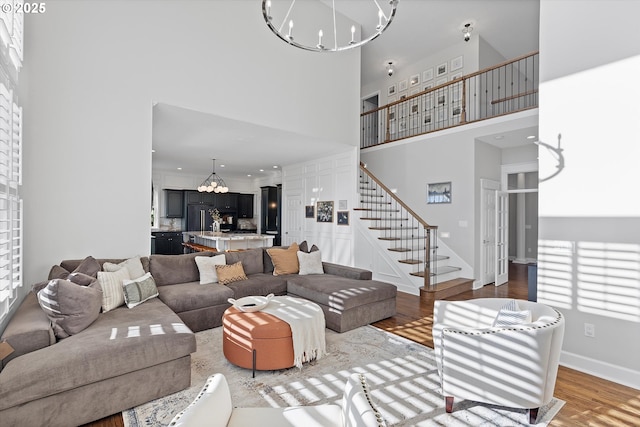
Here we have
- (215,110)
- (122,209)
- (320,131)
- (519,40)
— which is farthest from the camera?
(519,40)

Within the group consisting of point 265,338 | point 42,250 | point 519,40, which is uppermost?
point 519,40

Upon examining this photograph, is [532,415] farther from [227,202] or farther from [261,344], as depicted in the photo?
[227,202]

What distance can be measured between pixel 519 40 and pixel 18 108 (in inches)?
362

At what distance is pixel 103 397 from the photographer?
2150mm

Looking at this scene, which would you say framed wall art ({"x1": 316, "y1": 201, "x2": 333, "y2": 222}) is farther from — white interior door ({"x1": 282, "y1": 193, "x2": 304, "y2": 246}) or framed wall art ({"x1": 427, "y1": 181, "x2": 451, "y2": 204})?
framed wall art ({"x1": 427, "y1": 181, "x2": 451, "y2": 204})

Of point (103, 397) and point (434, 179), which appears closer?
point (103, 397)

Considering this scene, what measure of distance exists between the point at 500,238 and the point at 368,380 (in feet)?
17.7

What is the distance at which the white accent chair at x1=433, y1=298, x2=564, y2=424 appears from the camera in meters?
2.02

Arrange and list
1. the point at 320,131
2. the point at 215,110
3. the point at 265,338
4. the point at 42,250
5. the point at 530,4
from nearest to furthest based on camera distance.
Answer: the point at 265,338
the point at 42,250
the point at 215,110
the point at 320,131
the point at 530,4

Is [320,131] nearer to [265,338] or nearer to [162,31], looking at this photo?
[162,31]

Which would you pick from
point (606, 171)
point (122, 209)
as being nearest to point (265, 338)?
point (122, 209)

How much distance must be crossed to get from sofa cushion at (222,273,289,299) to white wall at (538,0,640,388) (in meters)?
3.14

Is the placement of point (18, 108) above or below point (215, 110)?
below

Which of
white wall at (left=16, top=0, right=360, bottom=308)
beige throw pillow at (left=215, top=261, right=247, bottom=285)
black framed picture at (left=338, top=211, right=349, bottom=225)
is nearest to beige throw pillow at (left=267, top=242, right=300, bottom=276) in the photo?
beige throw pillow at (left=215, top=261, right=247, bottom=285)
